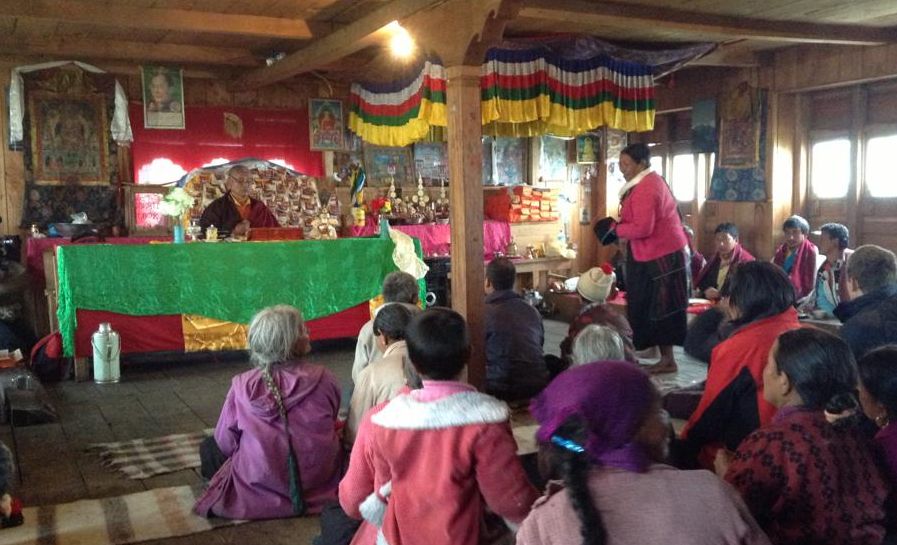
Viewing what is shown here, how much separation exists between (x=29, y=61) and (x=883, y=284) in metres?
7.58

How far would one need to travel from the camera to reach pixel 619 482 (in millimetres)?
1413

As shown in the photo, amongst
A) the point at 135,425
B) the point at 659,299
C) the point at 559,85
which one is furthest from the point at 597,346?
the point at 559,85

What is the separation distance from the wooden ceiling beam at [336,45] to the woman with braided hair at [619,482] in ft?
11.9

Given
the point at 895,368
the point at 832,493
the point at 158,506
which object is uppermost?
the point at 895,368

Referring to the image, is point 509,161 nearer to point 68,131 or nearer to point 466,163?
point 68,131

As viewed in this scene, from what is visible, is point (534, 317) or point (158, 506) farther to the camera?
point (534, 317)

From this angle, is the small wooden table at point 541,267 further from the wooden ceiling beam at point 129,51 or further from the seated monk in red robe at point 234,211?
the wooden ceiling beam at point 129,51

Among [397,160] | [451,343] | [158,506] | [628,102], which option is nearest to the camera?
[451,343]

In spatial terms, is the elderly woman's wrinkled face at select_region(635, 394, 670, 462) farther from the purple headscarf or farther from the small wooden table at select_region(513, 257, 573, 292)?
the small wooden table at select_region(513, 257, 573, 292)

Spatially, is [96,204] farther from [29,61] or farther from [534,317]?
[534,317]

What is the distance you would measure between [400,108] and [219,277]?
245 centimetres

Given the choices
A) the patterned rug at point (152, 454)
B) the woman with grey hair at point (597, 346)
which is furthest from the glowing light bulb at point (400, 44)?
the woman with grey hair at point (597, 346)

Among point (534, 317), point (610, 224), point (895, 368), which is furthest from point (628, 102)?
point (895, 368)

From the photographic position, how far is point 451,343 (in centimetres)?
204
